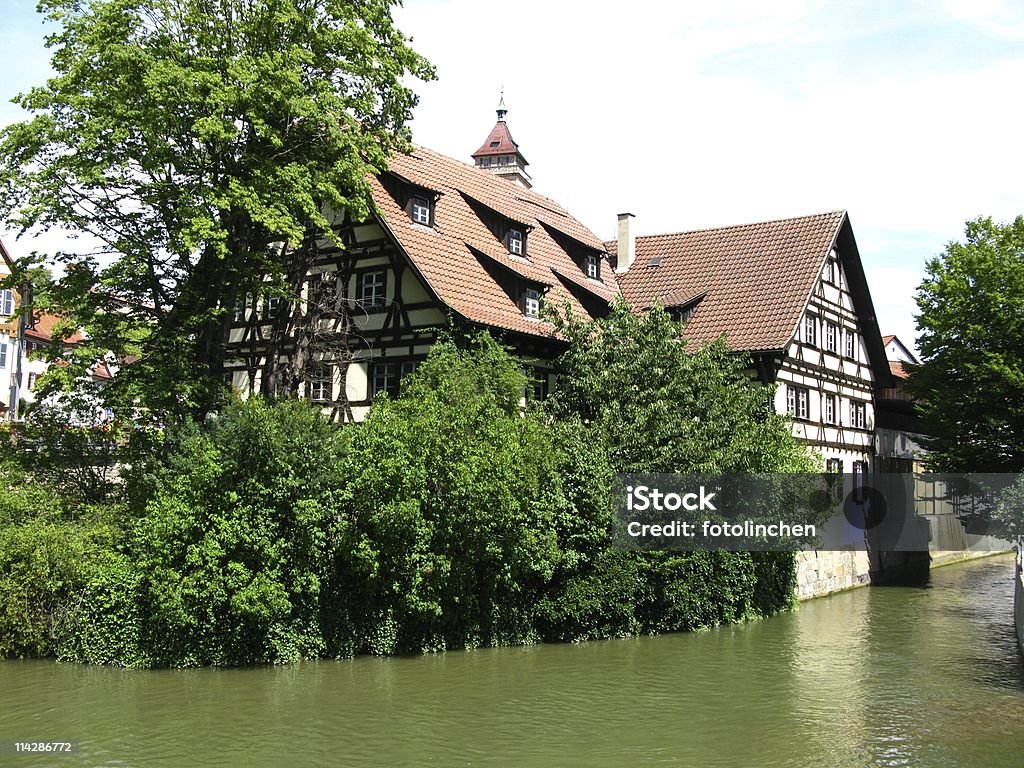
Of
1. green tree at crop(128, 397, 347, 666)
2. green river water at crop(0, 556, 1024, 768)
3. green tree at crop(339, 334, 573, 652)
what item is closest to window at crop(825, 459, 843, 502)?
green river water at crop(0, 556, 1024, 768)

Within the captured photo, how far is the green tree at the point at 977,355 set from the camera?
3055 cm

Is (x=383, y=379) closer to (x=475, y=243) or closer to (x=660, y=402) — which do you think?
(x=475, y=243)

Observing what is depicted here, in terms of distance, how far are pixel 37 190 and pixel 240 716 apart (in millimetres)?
10948

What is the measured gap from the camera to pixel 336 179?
21.2 meters

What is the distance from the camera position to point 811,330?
102 ft

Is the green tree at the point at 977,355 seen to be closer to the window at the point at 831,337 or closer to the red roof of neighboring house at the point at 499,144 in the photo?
the window at the point at 831,337

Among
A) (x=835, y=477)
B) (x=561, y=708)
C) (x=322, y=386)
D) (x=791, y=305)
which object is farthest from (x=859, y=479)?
(x=561, y=708)

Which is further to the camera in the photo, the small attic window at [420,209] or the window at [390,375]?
the small attic window at [420,209]

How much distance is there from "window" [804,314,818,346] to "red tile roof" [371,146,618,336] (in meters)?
5.72

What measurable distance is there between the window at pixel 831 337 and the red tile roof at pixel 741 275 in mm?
2583

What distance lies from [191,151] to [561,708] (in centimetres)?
1255

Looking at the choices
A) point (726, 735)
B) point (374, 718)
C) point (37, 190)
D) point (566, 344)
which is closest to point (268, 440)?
point (374, 718)

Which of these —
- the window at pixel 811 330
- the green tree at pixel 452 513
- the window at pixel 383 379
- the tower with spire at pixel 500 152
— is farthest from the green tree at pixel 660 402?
the tower with spire at pixel 500 152

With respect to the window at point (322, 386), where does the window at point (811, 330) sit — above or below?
above
